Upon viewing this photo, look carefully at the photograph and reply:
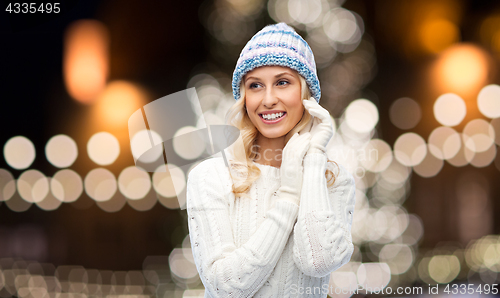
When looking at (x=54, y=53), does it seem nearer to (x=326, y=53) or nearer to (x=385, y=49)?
(x=326, y=53)

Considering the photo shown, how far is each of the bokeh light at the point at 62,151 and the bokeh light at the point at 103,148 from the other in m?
0.32

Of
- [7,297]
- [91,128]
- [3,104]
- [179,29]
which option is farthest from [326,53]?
[7,297]

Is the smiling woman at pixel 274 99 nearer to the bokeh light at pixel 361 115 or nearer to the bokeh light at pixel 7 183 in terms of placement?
the bokeh light at pixel 361 115

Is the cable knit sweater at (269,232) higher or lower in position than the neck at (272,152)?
lower

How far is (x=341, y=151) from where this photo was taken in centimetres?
468

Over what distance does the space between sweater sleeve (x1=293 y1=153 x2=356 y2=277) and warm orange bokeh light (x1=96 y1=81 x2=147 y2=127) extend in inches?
130

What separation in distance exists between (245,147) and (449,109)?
503 centimetres

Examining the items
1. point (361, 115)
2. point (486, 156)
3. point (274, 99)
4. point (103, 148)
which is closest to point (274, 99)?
point (274, 99)

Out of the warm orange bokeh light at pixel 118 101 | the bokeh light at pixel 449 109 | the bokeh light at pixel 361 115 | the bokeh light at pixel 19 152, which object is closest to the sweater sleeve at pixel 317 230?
the warm orange bokeh light at pixel 118 101

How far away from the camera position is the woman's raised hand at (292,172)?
1269mm

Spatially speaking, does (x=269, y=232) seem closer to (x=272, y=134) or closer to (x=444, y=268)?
(x=272, y=134)

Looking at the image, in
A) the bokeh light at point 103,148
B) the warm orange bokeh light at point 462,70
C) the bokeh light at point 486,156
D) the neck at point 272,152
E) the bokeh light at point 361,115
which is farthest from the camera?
the bokeh light at point 486,156

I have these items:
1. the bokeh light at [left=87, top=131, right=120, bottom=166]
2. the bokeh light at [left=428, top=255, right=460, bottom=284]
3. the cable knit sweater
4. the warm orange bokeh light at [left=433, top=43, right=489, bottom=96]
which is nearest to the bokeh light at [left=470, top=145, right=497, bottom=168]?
the warm orange bokeh light at [left=433, top=43, right=489, bottom=96]

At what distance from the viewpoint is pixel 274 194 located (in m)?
1.38
